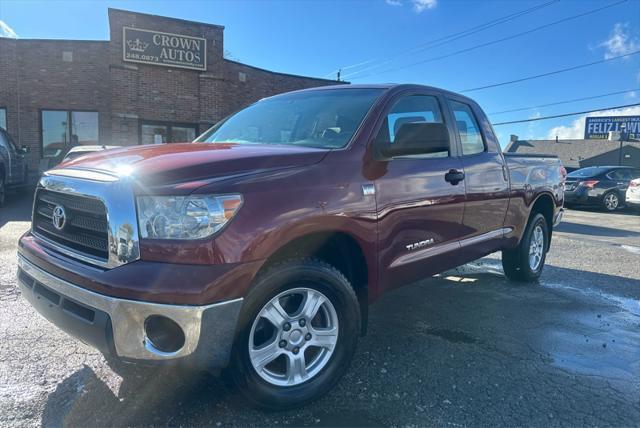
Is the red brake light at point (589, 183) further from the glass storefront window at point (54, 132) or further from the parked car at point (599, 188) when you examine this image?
the glass storefront window at point (54, 132)

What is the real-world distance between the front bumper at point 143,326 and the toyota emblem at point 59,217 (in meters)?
0.47

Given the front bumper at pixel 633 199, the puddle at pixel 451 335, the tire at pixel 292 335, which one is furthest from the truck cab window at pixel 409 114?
the front bumper at pixel 633 199

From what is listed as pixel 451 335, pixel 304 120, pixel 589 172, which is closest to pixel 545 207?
pixel 451 335

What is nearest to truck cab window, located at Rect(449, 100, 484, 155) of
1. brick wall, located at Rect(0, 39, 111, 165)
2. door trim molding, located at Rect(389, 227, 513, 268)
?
door trim molding, located at Rect(389, 227, 513, 268)

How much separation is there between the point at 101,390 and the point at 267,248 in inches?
56.7

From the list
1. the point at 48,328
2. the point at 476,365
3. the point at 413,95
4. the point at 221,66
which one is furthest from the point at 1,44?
the point at 476,365

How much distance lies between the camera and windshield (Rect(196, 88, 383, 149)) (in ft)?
10.7

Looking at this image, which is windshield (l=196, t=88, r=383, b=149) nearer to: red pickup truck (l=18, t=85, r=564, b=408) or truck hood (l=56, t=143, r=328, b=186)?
red pickup truck (l=18, t=85, r=564, b=408)

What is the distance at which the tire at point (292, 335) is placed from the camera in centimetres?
244

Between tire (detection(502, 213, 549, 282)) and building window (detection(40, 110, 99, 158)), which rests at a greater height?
building window (detection(40, 110, 99, 158))

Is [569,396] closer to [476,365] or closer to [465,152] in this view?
[476,365]

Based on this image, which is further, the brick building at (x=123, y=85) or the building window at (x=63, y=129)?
the building window at (x=63, y=129)

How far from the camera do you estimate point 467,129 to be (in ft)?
14.5

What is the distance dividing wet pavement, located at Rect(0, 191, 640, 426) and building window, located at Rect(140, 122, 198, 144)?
1230 cm
